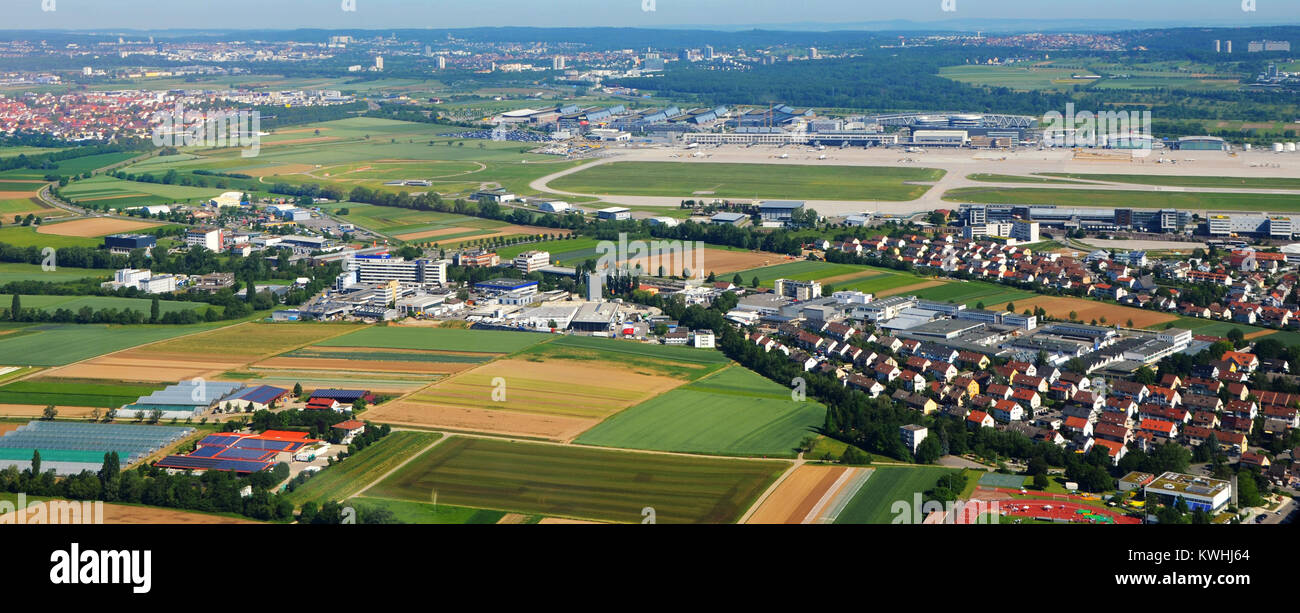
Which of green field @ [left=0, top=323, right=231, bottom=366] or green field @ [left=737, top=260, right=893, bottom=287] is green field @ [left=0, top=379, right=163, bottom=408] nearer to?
green field @ [left=0, top=323, right=231, bottom=366]

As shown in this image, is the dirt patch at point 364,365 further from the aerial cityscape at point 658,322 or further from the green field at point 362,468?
the green field at point 362,468

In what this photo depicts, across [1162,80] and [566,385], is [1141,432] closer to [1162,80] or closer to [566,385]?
[566,385]

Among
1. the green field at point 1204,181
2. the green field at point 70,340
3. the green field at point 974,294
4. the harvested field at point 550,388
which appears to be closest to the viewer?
the harvested field at point 550,388

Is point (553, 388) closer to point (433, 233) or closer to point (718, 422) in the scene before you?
point (718, 422)

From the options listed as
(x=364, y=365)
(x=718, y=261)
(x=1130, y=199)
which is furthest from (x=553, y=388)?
(x=1130, y=199)

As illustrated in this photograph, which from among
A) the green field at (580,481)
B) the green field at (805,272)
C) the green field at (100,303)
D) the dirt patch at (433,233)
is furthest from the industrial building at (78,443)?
the dirt patch at (433,233)

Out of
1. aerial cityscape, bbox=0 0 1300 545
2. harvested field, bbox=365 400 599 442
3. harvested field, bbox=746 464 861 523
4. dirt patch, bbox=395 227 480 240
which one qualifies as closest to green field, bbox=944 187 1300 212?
aerial cityscape, bbox=0 0 1300 545
